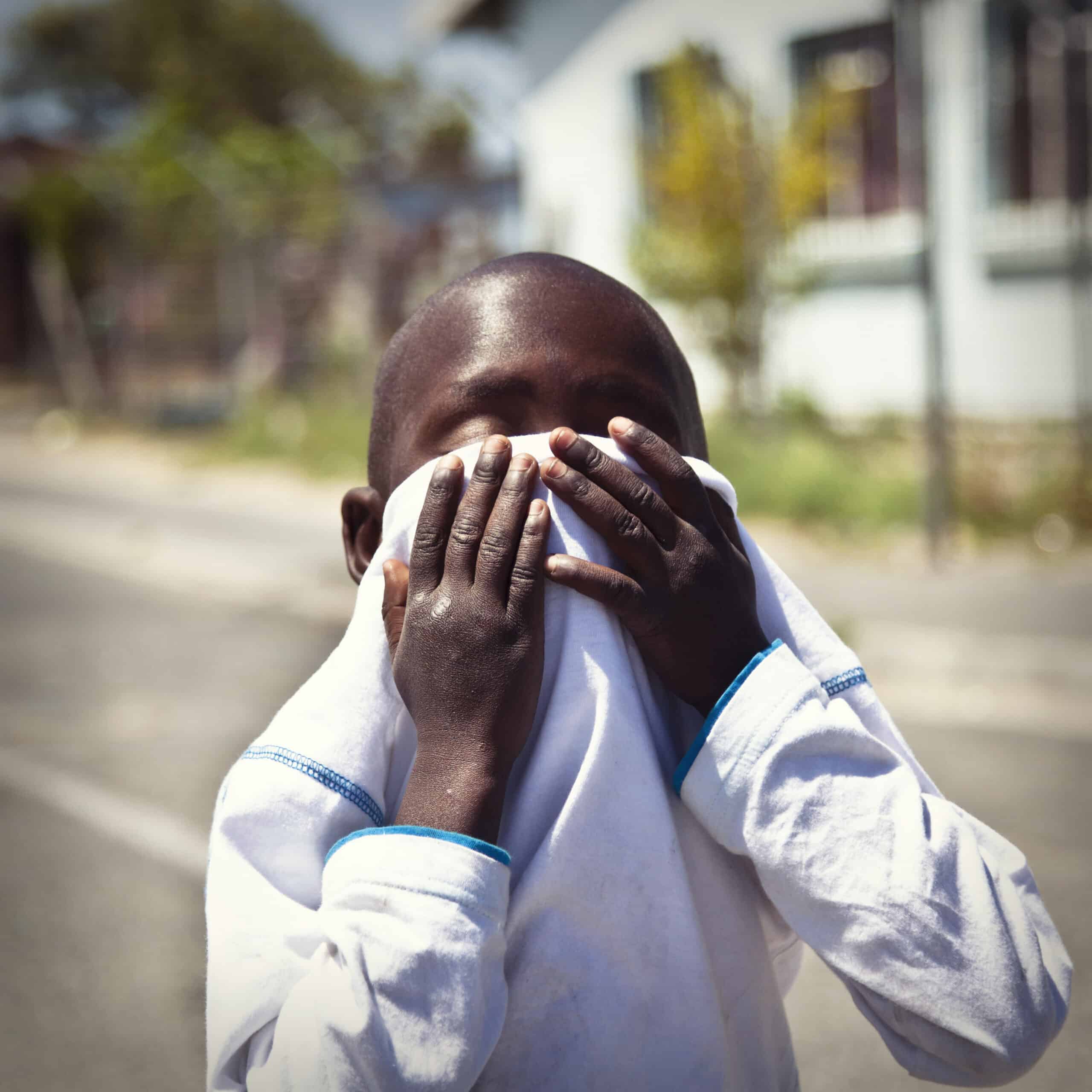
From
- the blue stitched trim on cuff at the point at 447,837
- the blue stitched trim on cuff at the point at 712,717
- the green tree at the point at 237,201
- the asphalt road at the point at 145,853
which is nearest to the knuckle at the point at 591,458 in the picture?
the blue stitched trim on cuff at the point at 712,717

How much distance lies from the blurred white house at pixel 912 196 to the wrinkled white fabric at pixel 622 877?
835 centimetres

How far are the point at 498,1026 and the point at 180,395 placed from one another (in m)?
17.7

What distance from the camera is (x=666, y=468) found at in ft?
3.67

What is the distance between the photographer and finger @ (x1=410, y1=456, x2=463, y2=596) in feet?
→ 3.57

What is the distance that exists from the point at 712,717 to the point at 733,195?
33.3ft

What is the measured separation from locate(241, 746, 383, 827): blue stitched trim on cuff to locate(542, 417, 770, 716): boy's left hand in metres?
0.24

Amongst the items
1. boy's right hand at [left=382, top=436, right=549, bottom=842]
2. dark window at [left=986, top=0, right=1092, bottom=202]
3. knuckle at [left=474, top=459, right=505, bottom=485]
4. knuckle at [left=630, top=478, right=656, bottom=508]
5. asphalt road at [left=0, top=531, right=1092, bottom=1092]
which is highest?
dark window at [left=986, top=0, right=1092, bottom=202]

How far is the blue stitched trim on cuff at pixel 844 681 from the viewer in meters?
1.18

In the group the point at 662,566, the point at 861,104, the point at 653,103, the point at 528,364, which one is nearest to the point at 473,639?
the point at 662,566

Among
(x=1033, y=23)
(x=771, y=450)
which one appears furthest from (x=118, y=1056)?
(x=1033, y=23)

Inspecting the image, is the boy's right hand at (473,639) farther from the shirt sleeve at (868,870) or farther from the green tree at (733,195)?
the green tree at (733,195)

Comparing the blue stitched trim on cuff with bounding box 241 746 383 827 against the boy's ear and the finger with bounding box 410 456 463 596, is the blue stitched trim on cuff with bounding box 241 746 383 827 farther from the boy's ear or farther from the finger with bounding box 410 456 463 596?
the boy's ear

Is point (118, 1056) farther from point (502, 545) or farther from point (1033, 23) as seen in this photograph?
point (1033, 23)

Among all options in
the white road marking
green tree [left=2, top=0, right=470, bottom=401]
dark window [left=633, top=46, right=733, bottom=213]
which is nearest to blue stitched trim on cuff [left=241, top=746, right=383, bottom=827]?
the white road marking
